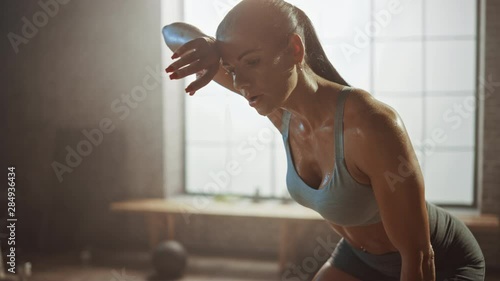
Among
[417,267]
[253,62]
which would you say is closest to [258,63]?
[253,62]

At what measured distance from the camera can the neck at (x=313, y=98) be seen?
1.05 meters

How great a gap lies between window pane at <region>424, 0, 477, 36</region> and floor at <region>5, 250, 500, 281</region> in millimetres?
2005

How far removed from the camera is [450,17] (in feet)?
13.3

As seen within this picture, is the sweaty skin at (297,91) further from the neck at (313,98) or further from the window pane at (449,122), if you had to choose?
the window pane at (449,122)

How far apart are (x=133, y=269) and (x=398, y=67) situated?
9.30 ft

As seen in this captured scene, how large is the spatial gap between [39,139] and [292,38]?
4.49 meters

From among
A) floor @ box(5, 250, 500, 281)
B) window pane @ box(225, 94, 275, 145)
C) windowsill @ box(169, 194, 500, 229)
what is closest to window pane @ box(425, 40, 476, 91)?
windowsill @ box(169, 194, 500, 229)

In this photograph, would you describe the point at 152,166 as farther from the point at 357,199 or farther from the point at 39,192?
the point at 357,199

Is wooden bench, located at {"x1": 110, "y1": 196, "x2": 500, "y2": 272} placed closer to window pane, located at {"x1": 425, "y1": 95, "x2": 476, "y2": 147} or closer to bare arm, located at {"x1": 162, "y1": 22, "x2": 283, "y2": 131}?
window pane, located at {"x1": 425, "y1": 95, "x2": 476, "y2": 147}

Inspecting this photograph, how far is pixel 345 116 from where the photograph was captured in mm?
972

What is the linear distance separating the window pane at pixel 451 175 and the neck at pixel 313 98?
3325 mm

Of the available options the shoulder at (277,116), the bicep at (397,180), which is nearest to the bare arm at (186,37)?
the shoulder at (277,116)

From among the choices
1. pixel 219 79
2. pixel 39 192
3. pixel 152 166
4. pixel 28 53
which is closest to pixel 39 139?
pixel 39 192

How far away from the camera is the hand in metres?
1.01
